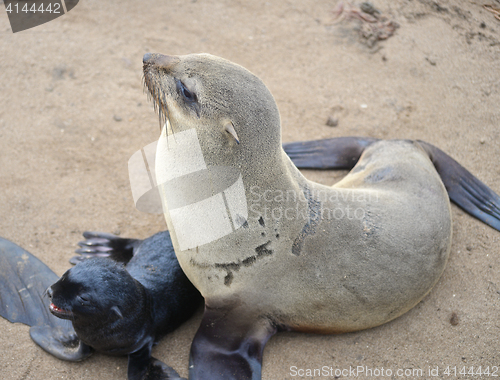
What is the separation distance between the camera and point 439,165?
4.07 meters

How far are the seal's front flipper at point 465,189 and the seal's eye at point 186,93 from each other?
7.84 ft

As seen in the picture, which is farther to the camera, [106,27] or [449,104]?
[106,27]

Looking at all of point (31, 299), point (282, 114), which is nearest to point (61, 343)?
point (31, 299)

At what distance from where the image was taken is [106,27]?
5.76 meters

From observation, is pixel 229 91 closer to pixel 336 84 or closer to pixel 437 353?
pixel 437 353

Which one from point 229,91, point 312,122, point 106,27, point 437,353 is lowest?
point 437,353

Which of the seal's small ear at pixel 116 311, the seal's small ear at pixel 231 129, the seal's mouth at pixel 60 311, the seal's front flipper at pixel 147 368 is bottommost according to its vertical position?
the seal's front flipper at pixel 147 368

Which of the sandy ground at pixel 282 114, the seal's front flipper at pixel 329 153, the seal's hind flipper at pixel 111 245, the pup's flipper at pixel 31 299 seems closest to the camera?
the pup's flipper at pixel 31 299

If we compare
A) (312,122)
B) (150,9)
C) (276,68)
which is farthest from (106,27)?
(312,122)

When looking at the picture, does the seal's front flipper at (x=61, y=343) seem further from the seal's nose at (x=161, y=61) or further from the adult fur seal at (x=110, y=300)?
the seal's nose at (x=161, y=61)

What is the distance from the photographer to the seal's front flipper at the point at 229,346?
2.90 m

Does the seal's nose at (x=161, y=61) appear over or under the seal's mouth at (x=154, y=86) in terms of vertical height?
over

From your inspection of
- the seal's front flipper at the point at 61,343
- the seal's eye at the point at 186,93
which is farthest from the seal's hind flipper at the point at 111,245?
the seal's eye at the point at 186,93

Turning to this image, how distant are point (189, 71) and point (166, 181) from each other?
752mm
